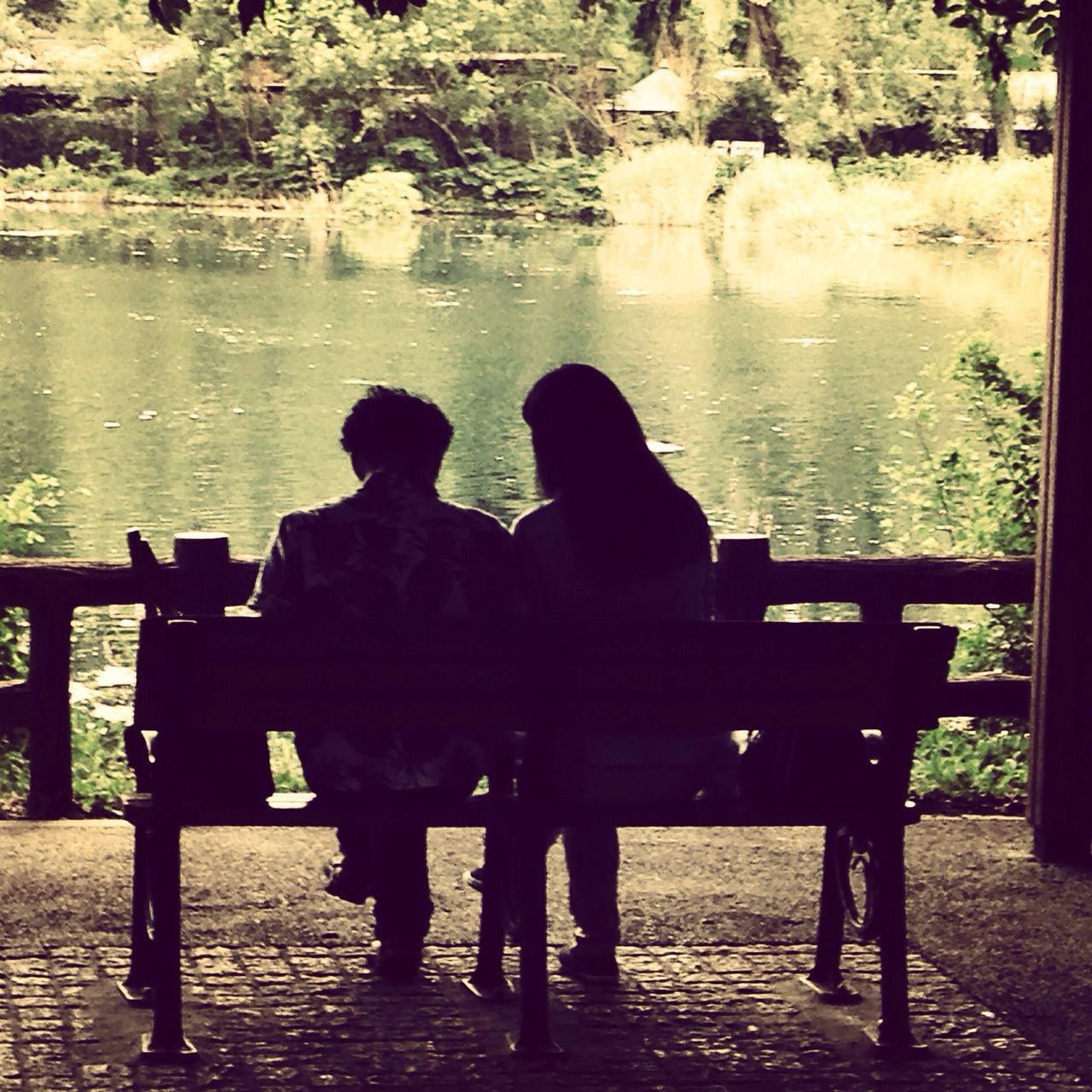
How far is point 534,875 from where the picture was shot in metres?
3.42

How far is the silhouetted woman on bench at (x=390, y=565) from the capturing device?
356 centimetres

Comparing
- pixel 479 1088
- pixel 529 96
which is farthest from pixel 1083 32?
pixel 529 96

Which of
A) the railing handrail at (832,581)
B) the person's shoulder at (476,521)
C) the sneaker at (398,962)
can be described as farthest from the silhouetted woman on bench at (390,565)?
the railing handrail at (832,581)

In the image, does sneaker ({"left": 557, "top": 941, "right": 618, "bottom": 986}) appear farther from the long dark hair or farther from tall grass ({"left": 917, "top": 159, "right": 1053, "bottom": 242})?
tall grass ({"left": 917, "top": 159, "right": 1053, "bottom": 242})

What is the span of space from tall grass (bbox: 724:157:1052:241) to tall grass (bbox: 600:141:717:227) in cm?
58

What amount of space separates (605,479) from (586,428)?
10 centimetres

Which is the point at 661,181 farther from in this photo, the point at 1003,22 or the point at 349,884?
the point at 349,884

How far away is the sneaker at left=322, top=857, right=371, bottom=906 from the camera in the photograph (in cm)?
385

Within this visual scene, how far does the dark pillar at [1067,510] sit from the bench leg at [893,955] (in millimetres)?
1491

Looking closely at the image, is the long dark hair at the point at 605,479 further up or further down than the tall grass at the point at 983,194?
further down

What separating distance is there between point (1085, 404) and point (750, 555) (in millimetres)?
1040

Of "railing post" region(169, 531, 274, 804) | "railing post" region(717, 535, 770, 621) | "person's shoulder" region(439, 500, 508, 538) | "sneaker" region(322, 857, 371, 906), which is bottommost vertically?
"sneaker" region(322, 857, 371, 906)

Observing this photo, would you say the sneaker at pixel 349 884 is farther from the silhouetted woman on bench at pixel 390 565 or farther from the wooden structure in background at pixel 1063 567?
the wooden structure in background at pixel 1063 567

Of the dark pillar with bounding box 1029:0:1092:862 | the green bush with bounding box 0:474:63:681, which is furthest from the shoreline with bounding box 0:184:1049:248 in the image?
the dark pillar with bounding box 1029:0:1092:862
